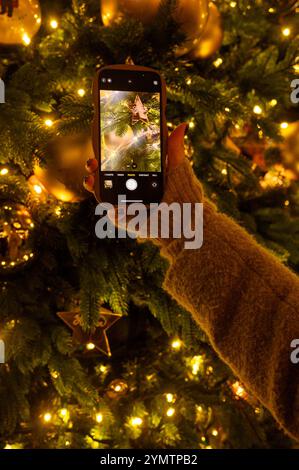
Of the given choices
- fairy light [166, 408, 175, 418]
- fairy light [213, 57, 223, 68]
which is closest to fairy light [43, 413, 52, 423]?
fairy light [166, 408, 175, 418]

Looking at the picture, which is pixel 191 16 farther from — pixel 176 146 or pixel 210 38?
pixel 176 146

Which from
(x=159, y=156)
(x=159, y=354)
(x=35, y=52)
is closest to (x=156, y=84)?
(x=159, y=156)

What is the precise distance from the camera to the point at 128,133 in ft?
1.96

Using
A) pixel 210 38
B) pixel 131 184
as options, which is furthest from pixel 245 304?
pixel 210 38

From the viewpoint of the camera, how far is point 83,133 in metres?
0.70

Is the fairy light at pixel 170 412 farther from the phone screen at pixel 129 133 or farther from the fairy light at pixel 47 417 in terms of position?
the phone screen at pixel 129 133

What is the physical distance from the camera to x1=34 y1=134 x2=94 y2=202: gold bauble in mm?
690

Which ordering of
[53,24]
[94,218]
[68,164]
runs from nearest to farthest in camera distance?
[68,164] → [94,218] → [53,24]

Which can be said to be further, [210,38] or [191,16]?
[210,38]

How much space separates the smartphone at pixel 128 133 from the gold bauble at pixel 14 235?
23cm

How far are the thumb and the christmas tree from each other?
6 cm

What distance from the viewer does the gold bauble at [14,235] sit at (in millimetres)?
728

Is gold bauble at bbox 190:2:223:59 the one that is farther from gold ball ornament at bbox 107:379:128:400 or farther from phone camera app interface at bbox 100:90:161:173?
gold ball ornament at bbox 107:379:128:400
